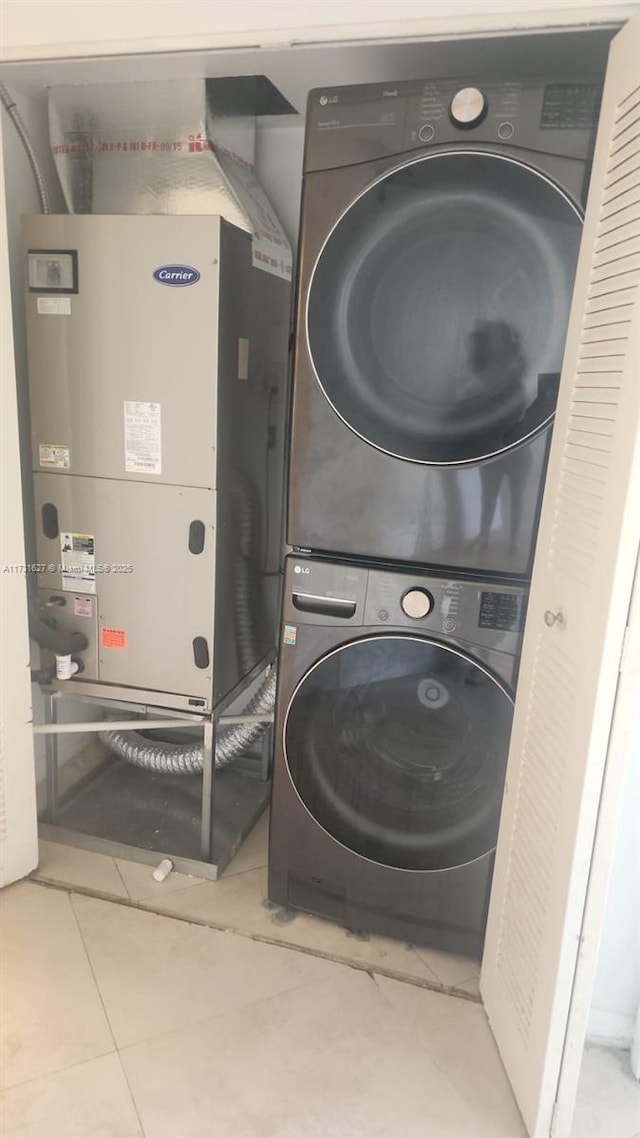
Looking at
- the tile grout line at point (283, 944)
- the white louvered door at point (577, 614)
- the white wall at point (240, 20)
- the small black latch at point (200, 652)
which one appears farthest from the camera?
the small black latch at point (200, 652)

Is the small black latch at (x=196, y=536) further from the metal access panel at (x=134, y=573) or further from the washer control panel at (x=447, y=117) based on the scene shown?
the washer control panel at (x=447, y=117)

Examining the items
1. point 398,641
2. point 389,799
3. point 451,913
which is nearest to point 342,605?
point 398,641

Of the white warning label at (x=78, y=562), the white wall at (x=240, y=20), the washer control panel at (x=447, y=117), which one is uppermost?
the white wall at (x=240, y=20)

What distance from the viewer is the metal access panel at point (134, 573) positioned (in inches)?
73.3

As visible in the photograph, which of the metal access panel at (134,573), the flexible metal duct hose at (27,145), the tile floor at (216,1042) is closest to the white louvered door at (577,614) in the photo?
the tile floor at (216,1042)

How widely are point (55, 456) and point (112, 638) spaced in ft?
1.62

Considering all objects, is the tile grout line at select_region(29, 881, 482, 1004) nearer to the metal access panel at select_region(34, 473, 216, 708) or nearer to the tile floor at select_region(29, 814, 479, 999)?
the tile floor at select_region(29, 814, 479, 999)

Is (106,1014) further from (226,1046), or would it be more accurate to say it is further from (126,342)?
(126,342)

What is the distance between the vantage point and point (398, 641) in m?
1.58

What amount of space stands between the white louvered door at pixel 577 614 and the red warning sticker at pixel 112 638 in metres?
1.04

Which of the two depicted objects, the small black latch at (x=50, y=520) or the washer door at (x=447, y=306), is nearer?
the washer door at (x=447, y=306)

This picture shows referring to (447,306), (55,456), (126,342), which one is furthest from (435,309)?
(55,456)

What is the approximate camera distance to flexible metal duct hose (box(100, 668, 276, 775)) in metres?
2.14

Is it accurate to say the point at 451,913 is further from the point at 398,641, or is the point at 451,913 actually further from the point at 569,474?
the point at 569,474
